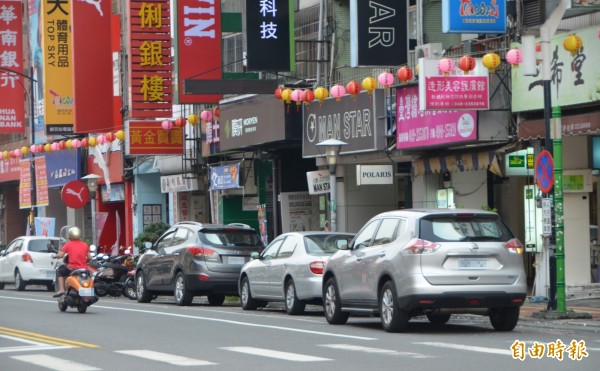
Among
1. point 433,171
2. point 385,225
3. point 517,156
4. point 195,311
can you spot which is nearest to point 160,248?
point 195,311

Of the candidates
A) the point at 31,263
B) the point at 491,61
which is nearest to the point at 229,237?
the point at 491,61

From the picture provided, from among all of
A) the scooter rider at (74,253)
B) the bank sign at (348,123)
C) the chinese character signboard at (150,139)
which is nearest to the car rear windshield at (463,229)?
the scooter rider at (74,253)

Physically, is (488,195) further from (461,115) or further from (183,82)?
(183,82)

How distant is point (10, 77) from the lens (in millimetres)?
52406

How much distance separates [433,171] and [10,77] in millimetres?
27500

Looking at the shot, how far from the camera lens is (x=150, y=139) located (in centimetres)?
4075

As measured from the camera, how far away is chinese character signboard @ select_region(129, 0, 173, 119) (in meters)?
39.0

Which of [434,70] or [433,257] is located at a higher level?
[434,70]

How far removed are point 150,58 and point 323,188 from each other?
29.7 ft

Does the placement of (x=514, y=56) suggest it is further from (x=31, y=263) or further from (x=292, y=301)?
(x=31, y=263)

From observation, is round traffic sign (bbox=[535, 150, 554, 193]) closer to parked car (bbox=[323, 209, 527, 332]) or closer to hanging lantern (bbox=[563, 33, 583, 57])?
parked car (bbox=[323, 209, 527, 332])

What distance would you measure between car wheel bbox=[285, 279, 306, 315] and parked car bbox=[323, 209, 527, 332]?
4.98 metres

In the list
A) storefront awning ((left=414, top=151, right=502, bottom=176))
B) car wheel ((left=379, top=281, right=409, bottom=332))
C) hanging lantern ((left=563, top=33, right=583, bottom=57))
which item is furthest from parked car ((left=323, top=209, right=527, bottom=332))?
storefront awning ((left=414, top=151, right=502, bottom=176))

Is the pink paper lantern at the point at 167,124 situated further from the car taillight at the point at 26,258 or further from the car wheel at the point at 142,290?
the car wheel at the point at 142,290
